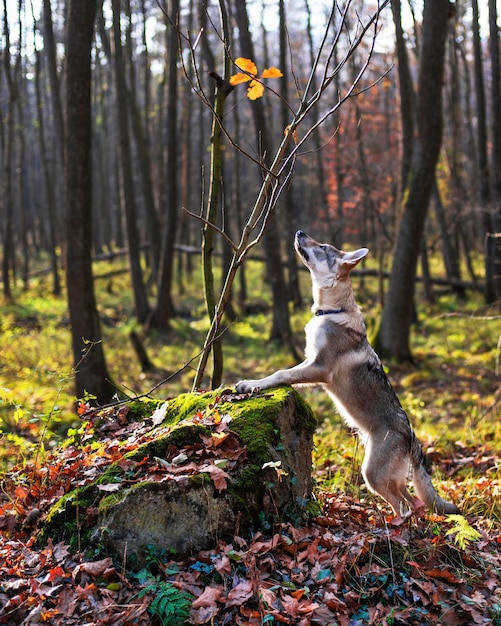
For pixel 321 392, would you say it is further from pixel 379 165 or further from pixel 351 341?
pixel 379 165

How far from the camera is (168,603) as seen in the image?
3.82m

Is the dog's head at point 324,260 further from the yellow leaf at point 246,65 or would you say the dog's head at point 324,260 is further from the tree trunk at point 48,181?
the tree trunk at point 48,181

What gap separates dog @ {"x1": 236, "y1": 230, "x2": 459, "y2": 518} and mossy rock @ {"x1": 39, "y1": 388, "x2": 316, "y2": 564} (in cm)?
43

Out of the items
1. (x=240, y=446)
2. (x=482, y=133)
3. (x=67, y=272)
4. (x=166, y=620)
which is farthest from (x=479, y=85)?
(x=166, y=620)

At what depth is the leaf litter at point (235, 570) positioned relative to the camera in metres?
3.87

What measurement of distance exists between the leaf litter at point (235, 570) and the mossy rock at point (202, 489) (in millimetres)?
59

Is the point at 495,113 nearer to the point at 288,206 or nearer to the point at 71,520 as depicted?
the point at 288,206

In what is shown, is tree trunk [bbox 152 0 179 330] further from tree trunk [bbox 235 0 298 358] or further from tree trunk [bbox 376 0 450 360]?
tree trunk [bbox 376 0 450 360]

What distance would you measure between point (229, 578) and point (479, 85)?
63.2 ft

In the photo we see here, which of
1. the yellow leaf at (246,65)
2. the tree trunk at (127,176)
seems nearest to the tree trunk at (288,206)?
the tree trunk at (127,176)

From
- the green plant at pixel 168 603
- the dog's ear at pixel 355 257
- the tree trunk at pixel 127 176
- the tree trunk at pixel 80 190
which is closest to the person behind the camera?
the green plant at pixel 168 603

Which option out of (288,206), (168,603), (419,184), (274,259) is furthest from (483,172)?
(168,603)

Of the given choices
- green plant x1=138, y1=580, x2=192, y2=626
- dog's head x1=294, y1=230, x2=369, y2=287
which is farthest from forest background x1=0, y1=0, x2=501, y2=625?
dog's head x1=294, y1=230, x2=369, y2=287

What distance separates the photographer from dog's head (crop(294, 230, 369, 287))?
19.6 feet
